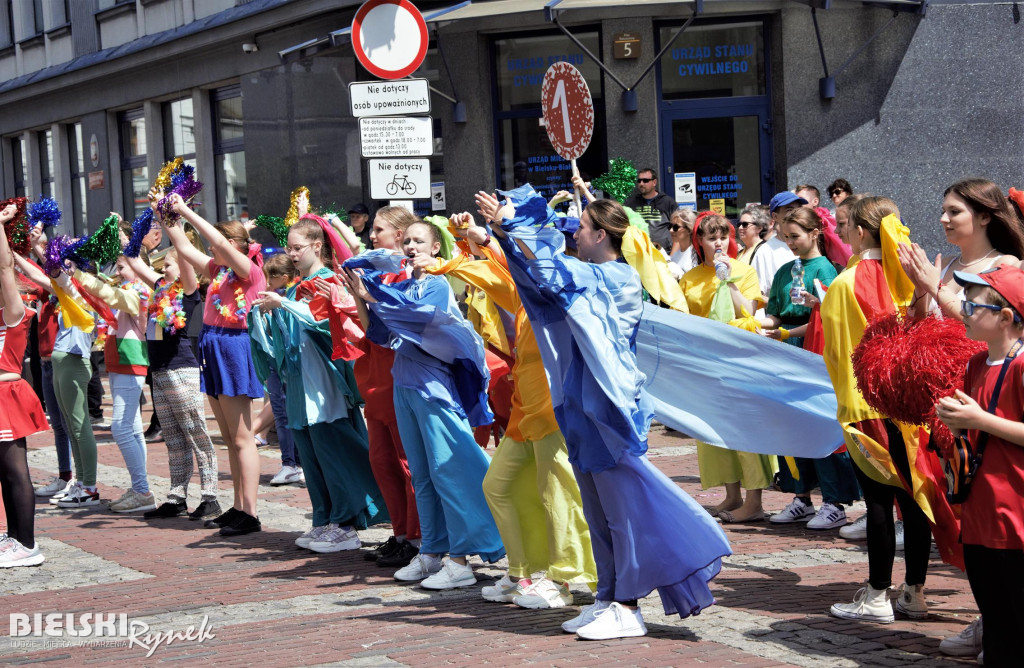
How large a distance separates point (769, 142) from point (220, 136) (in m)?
9.91

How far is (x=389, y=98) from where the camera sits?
10414mm

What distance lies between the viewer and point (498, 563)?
7.31 metres

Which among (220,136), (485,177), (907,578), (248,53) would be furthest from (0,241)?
(220,136)

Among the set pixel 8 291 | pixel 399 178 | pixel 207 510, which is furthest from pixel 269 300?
pixel 399 178

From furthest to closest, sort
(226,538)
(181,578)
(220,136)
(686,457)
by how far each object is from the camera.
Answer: (220,136) → (686,457) → (226,538) → (181,578)

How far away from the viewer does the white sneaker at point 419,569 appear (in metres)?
6.89

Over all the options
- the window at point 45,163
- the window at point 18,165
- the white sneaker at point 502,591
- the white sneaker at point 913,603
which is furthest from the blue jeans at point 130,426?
the window at point 18,165

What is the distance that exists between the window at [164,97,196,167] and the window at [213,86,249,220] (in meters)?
0.72

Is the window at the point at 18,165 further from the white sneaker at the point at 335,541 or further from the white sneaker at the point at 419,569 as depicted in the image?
the white sneaker at the point at 419,569

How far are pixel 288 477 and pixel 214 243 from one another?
2.91 m

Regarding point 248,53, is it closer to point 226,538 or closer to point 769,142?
point 769,142

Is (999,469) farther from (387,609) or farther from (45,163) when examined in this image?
(45,163)

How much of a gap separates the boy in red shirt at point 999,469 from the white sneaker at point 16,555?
542 cm

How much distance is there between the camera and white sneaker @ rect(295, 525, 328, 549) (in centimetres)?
785
